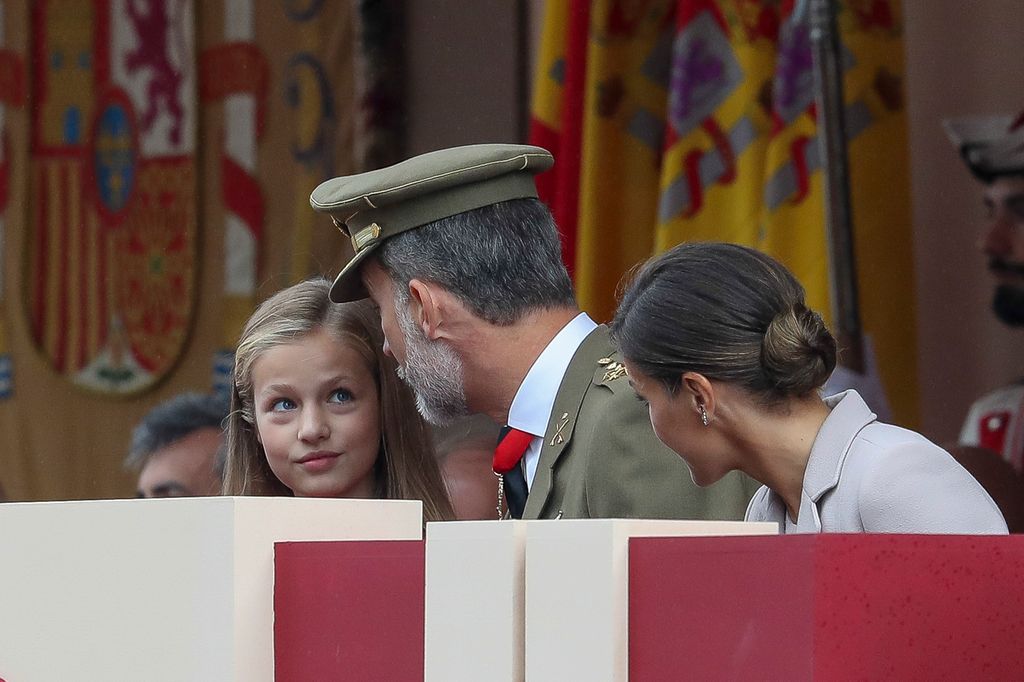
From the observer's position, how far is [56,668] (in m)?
1.42

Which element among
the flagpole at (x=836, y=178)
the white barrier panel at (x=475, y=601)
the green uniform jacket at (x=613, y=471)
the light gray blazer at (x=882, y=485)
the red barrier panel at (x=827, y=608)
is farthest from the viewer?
the flagpole at (x=836, y=178)

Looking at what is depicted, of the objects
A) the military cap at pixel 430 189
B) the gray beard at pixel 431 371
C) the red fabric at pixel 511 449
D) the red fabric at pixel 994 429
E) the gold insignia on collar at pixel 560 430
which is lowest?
the red fabric at pixel 994 429

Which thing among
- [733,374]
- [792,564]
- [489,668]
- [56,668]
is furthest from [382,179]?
[792,564]

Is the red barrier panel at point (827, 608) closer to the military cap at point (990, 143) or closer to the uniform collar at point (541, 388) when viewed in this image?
the uniform collar at point (541, 388)

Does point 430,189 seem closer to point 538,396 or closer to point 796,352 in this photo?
point 538,396

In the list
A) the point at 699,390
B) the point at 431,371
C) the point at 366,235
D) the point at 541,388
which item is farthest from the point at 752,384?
the point at 366,235

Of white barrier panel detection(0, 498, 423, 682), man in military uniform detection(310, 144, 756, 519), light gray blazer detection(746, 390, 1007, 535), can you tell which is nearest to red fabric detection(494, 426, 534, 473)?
man in military uniform detection(310, 144, 756, 519)

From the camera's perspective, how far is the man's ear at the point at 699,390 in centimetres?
166

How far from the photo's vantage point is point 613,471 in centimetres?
198

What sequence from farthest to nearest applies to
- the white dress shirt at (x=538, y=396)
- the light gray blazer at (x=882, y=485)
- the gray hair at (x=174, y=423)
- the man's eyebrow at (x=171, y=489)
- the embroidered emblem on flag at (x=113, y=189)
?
the embroidered emblem on flag at (x=113, y=189) < the gray hair at (x=174, y=423) < the man's eyebrow at (x=171, y=489) < the white dress shirt at (x=538, y=396) < the light gray blazer at (x=882, y=485)

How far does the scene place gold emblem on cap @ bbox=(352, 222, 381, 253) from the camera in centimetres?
223

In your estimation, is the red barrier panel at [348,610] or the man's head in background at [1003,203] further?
the man's head in background at [1003,203]

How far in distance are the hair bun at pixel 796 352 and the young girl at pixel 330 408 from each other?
2.72ft

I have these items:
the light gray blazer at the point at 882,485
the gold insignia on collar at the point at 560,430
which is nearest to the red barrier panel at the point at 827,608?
the light gray blazer at the point at 882,485
